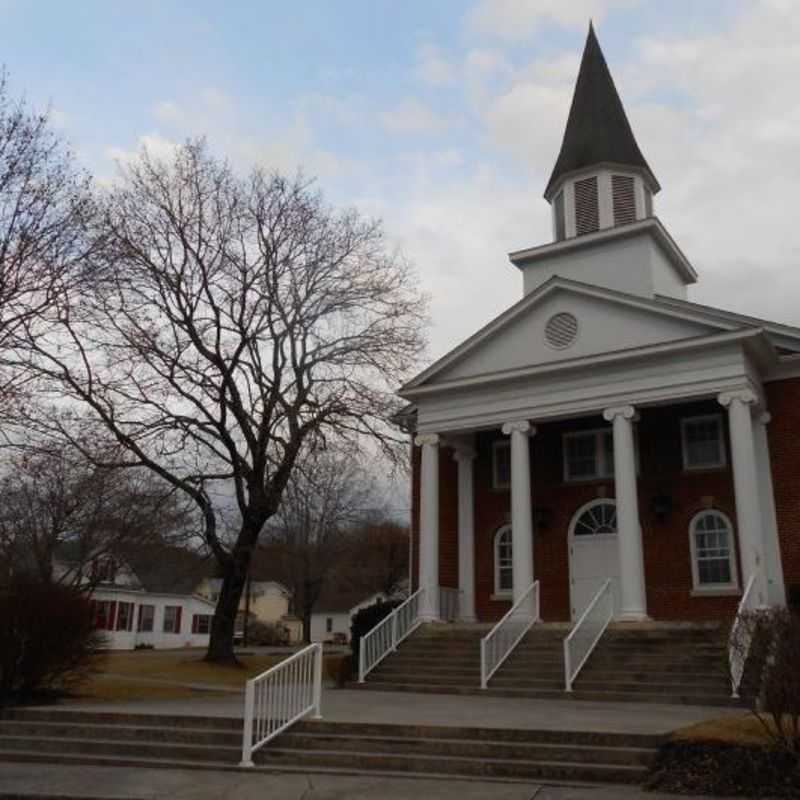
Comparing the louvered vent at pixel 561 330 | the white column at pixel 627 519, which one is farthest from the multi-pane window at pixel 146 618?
the white column at pixel 627 519

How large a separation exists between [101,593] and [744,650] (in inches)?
1770

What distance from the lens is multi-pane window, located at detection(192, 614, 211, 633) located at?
60.3 meters

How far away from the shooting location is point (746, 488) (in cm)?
1808

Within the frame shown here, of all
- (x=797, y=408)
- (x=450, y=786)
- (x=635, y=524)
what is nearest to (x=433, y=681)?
(x=635, y=524)

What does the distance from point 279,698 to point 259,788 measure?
1.87m

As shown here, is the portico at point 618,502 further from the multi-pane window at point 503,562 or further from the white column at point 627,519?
the multi-pane window at point 503,562

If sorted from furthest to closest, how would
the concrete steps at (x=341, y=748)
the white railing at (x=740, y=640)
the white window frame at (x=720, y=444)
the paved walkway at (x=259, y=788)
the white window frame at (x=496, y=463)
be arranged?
1. the white window frame at (x=496, y=463)
2. the white window frame at (x=720, y=444)
3. the white railing at (x=740, y=640)
4. the concrete steps at (x=341, y=748)
5. the paved walkway at (x=259, y=788)

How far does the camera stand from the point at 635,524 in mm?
19375

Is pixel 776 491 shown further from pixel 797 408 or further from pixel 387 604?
pixel 387 604

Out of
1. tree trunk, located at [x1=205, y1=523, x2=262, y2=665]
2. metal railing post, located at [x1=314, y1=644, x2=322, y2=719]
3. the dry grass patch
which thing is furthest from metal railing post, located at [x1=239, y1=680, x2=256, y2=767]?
tree trunk, located at [x1=205, y1=523, x2=262, y2=665]

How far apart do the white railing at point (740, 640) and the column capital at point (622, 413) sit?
15.5ft

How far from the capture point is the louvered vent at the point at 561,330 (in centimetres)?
2175

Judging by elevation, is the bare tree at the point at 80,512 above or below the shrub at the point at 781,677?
above

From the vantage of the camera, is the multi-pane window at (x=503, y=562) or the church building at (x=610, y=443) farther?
the multi-pane window at (x=503, y=562)
